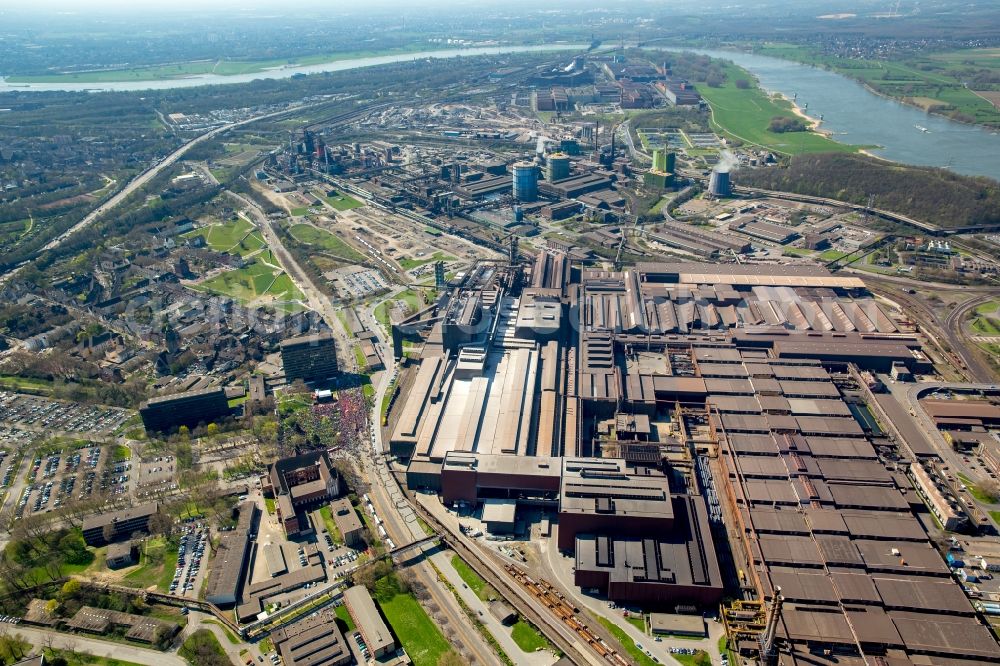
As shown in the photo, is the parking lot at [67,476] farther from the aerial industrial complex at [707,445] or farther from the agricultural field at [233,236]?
the agricultural field at [233,236]

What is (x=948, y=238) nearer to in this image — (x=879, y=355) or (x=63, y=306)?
(x=879, y=355)

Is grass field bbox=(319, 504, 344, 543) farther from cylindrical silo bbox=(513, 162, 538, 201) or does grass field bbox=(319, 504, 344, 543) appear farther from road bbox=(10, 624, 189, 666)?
cylindrical silo bbox=(513, 162, 538, 201)

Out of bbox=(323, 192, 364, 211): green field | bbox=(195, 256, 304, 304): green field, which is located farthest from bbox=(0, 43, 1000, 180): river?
bbox=(195, 256, 304, 304): green field

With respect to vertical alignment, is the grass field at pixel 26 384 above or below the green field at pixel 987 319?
above

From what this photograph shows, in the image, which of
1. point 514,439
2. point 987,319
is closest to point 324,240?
point 514,439

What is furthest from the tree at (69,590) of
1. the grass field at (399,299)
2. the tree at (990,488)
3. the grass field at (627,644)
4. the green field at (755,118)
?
the green field at (755,118)

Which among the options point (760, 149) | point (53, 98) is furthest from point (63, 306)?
point (53, 98)
